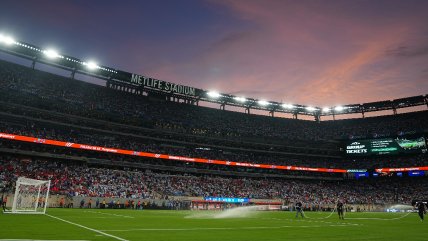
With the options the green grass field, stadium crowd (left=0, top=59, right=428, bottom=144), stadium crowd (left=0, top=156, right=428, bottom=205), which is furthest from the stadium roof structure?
the green grass field

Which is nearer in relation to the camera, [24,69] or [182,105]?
[24,69]

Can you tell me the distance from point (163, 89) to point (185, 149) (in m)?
16.7

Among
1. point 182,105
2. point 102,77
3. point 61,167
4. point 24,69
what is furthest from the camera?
point 182,105

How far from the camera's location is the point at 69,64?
6756 centimetres

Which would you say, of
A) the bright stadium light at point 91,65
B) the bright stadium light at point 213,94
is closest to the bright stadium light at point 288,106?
the bright stadium light at point 213,94

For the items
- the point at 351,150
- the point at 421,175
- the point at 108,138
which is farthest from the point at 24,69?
the point at 421,175

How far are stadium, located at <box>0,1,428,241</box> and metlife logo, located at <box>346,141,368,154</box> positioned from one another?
0.93 ft

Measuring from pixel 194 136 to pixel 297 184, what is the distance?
2954 centimetres

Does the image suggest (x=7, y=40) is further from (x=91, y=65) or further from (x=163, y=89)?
(x=163, y=89)

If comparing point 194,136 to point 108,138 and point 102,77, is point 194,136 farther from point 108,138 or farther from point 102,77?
point 102,77

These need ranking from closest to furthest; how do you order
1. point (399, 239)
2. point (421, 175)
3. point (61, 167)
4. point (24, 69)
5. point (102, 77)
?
point (399, 239), point (61, 167), point (24, 69), point (102, 77), point (421, 175)

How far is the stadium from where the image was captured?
52656 mm

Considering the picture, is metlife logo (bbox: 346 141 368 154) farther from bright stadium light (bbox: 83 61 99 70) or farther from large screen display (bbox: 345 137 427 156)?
bright stadium light (bbox: 83 61 99 70)

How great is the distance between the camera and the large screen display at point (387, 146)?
3147 inches
